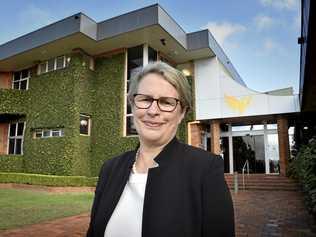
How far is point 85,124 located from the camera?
49.3 ft

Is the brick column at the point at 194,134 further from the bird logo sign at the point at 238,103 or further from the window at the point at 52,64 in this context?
the window at the point at 52,64

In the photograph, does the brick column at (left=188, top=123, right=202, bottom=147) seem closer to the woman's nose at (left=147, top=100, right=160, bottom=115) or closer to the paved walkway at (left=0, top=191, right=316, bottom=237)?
the paved walkway at (left=0, top=191, right=316, bottom=237)

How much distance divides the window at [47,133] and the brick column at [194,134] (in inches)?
254

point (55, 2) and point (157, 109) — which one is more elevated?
point (55, 2)

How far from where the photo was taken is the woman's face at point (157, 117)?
147cm

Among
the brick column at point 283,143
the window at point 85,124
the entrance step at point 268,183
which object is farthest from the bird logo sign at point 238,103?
the window at point 85,124

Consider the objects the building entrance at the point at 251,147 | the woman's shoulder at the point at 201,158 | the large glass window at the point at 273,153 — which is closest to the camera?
the woman's shoulder at the point at 201,158

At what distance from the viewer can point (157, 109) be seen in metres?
1.47

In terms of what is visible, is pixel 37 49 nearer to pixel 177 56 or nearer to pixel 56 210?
pixel 177 56

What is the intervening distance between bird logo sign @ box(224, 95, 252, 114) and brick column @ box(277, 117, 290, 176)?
170cm

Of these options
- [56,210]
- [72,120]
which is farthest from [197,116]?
[56,210]

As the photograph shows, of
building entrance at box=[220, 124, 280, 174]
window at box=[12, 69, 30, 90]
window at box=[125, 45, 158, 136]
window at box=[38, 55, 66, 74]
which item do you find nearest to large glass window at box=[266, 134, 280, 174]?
building entrance at box=[220, 124, 280, 174]

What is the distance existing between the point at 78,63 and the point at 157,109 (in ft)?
45.9

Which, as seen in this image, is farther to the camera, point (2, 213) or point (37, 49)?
point (37, 49)
